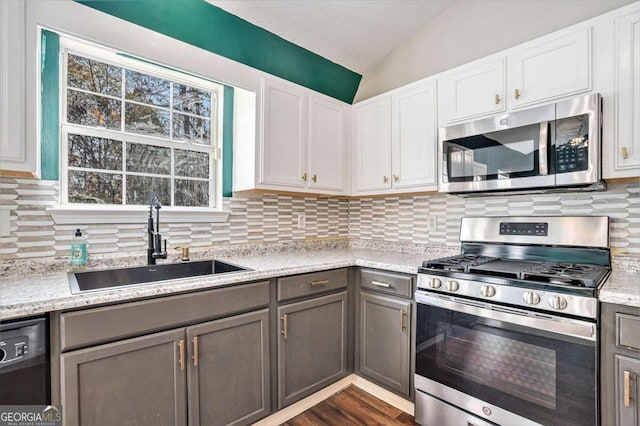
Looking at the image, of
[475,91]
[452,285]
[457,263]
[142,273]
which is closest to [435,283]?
[452,285]

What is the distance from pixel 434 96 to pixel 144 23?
5.84 feet

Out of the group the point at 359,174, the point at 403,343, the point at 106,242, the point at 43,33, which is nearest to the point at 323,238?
the point at 359,174

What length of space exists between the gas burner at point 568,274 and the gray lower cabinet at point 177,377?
1.34m

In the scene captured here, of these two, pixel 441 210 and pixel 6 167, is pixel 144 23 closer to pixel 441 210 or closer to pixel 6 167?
pixel 6 167

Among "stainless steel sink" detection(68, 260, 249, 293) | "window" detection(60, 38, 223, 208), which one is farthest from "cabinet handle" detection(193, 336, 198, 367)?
"window" detection(60, 38, 223, 208)

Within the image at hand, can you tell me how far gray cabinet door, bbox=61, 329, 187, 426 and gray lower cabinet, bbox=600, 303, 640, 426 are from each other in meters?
1.75

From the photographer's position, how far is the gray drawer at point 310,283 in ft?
5.91

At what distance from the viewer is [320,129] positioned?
244cm

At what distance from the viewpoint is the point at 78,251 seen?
1626 mm

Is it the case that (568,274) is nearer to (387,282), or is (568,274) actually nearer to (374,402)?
(387,282)

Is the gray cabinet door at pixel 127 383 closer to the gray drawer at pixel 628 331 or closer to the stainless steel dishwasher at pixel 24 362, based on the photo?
the stainless steel dishwasher at pixel 24 362

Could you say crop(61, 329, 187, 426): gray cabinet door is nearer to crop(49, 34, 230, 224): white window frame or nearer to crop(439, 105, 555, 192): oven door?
crop(49, 34, 230, 224): white window frame

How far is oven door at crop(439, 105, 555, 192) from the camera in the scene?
165 centimetres

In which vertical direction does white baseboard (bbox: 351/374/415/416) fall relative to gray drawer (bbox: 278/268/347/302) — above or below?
below
